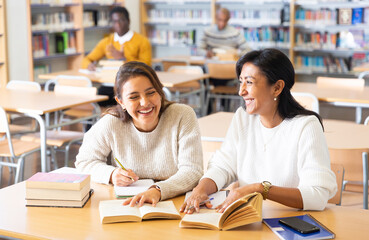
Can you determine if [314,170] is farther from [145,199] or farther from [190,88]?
[190,88]

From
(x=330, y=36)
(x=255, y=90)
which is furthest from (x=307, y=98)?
(x=330, y=36)

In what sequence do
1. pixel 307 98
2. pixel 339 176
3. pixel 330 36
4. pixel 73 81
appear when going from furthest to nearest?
pixel 330 36, pixel 73 81, pixel 307 98, pixel 339 176

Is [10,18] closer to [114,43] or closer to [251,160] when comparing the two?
[114,43]

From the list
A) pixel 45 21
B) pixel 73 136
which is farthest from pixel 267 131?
pixel 45 21

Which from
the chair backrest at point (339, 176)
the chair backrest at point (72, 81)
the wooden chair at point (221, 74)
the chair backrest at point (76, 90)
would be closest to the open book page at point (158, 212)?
the chair backrest at point (339, 176)

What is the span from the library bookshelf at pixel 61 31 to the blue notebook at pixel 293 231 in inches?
220

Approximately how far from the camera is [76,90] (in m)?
4.31

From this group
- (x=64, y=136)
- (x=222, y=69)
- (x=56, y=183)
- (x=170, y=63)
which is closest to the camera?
(x=56, y=183)

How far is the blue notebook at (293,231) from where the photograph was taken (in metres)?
1.51

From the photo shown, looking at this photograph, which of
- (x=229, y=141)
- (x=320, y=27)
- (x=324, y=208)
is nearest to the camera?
(x=324, y=208)

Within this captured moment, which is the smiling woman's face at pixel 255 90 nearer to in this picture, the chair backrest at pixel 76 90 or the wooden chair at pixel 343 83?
the chair backrest at pixel 76 90

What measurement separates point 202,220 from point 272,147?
0.51 m

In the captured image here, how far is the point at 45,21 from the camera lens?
7027 mm

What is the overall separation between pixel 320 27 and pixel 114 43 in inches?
139
